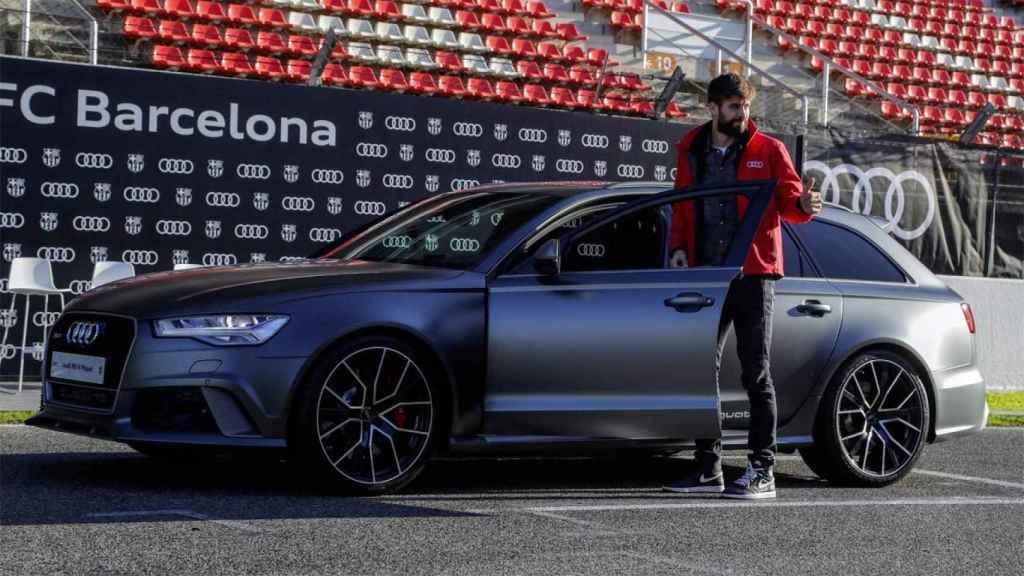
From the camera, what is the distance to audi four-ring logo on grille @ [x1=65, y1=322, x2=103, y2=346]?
22.0 ft

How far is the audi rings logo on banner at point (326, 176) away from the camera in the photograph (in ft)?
44.7

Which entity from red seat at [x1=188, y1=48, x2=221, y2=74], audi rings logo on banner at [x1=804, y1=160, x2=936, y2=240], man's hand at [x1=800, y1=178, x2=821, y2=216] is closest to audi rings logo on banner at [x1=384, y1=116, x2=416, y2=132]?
red seat at [x1=188, y1=48, x2=221, y2=74]

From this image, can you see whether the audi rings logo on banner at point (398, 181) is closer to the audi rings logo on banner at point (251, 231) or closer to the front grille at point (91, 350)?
the audi rings logo on banner at point (251, 231)

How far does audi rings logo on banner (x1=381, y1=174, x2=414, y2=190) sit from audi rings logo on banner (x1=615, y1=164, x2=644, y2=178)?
2.24 metres

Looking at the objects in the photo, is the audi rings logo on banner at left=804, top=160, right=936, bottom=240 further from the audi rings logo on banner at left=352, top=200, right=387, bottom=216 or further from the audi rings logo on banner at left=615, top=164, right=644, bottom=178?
the audi rings logo on banner at left=352, top=200, right=387, bottom=216

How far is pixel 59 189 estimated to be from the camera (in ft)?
41.3

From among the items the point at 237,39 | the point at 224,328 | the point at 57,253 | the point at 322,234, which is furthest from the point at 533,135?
the point at 224,328

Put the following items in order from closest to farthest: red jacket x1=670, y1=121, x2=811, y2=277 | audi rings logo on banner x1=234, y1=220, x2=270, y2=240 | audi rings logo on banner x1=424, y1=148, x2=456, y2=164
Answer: red jacket x1=670, y1=121, x2=811, y2=277
audi rings logo on banner x1=234, y1=220, x2=270, y2=240
audi rings logo on banner x1=424, y1=148, x2=456, y2=164

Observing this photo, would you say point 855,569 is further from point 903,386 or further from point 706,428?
point 903,386

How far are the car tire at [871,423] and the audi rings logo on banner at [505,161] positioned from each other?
7045 mm

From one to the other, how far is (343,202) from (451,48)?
8.03 m

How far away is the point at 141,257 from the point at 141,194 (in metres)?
0.52

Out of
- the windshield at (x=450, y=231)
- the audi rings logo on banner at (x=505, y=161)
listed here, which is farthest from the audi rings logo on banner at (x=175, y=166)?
the windshield at (x=450, y=231)

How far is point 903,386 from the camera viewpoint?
7.80m
